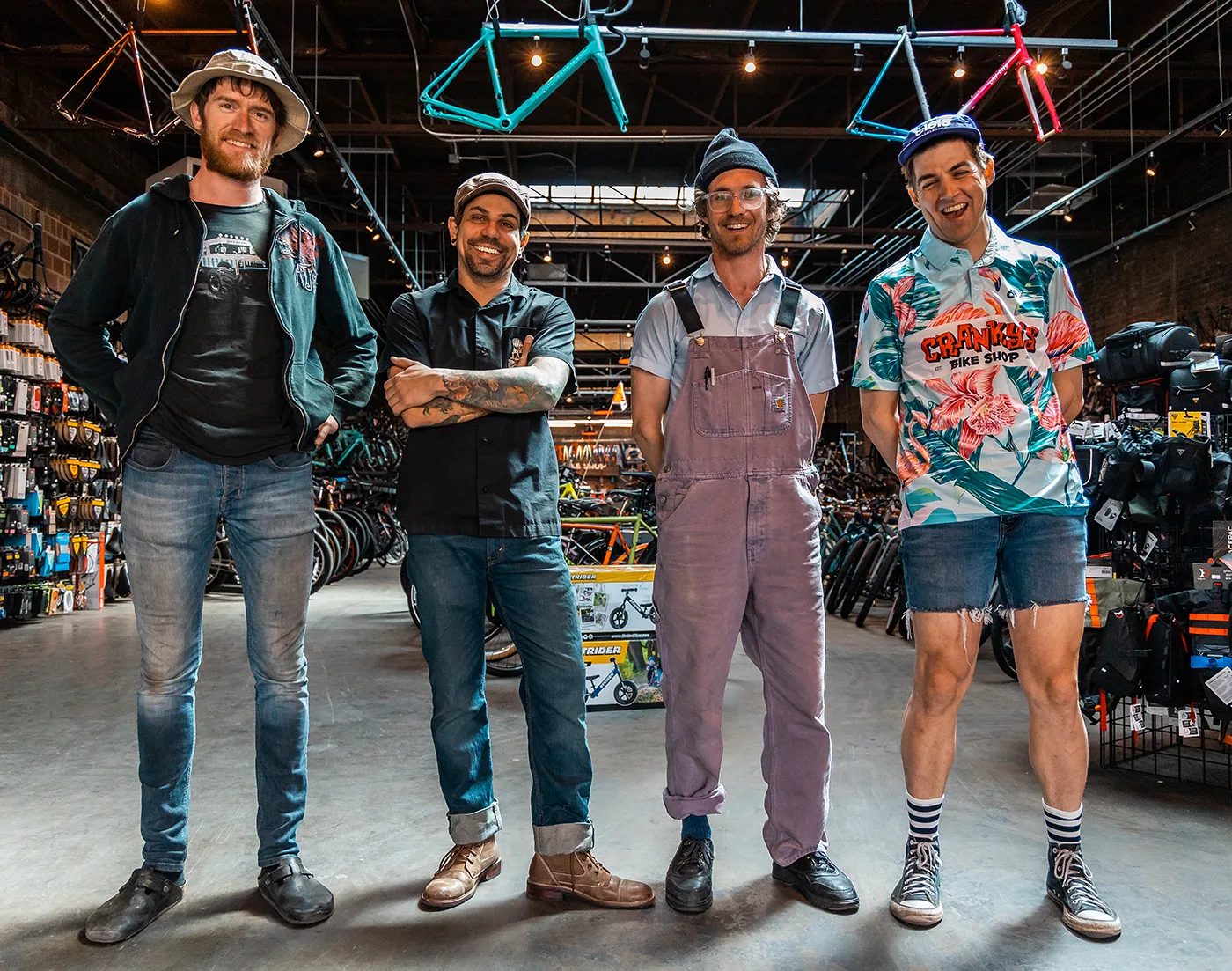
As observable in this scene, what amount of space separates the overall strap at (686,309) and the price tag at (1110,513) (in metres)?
2.04

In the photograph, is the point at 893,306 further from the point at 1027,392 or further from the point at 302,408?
the point at 302,408

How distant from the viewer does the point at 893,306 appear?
6.86ft

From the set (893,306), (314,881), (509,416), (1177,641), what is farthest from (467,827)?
(1177,641)

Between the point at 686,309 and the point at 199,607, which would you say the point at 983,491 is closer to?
the point at 686,309

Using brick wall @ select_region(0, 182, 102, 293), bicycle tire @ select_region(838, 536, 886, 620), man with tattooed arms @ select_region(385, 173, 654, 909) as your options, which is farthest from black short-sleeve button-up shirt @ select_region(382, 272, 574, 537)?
brick wall @ select_region(0, 182, 102, 293)

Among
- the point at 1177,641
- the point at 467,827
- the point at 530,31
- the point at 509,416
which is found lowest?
the point at 467,827

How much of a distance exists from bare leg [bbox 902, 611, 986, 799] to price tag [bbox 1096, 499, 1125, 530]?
62.1 inches

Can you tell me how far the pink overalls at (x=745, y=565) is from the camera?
2.01 m

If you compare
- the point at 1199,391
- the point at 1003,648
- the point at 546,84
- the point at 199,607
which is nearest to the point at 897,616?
the point at 1003,648

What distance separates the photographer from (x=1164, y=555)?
3176 mm

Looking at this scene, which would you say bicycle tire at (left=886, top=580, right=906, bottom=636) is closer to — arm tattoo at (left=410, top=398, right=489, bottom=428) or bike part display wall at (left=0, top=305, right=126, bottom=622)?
arm tattoo at (left=410, top=398, right=489, bottom=428)

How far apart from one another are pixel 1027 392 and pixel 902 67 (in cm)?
707

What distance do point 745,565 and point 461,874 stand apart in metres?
0.98

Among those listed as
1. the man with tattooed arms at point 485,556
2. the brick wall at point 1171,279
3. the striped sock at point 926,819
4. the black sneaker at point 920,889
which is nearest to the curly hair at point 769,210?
the man with tattooed arms at point 485,556
